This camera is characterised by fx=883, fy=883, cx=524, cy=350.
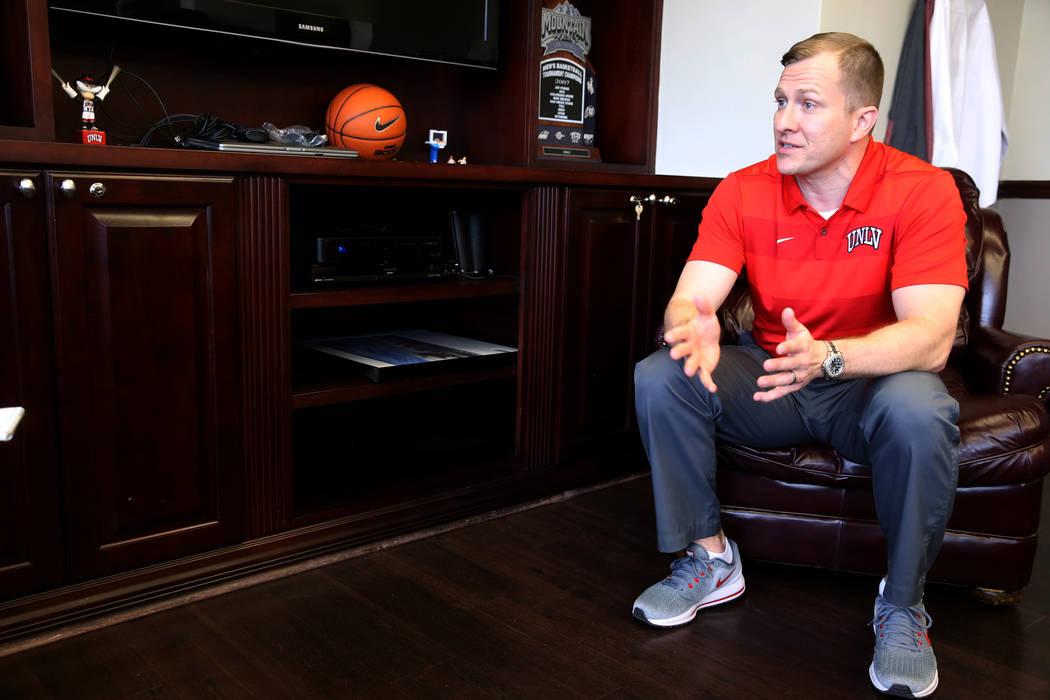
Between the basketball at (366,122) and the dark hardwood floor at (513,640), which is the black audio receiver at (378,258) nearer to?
the basketball at (366,122)

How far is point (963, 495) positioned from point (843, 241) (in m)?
0.57

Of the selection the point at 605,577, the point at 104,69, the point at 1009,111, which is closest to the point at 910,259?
the point at 605,577

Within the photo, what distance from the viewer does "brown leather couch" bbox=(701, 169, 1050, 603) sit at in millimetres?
1730

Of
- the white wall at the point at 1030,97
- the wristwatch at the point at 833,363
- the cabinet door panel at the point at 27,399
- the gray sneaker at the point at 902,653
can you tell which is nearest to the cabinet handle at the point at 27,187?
A: the cabinet door panel at the point at 27,399

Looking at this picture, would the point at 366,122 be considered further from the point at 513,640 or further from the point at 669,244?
the point at 513,640

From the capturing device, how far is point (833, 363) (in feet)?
4.92

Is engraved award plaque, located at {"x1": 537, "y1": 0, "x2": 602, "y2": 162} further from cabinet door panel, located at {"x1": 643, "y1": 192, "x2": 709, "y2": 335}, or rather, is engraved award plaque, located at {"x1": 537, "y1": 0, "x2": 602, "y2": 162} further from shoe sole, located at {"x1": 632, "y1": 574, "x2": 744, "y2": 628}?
shoe sole, located at {"x1": 632, "y1": 574, "x2": 744, "y2": 628}

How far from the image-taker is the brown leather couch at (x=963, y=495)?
1.73 meters

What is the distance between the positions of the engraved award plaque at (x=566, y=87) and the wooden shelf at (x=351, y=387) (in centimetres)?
Answer: 77

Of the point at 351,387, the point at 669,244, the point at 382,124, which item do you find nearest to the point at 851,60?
the point at 669,244

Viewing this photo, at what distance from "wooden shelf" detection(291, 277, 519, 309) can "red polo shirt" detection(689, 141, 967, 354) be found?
61cm

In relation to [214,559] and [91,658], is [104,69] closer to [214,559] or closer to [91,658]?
[214,559]

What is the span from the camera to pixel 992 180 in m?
2.92

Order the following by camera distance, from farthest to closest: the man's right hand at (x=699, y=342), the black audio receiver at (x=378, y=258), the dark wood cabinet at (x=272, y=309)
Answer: the black audio receiver at (x=378, y=258)
the dark wood cabinet at (x=272, y=309)
the man's right hand at (x=699, y=342)
